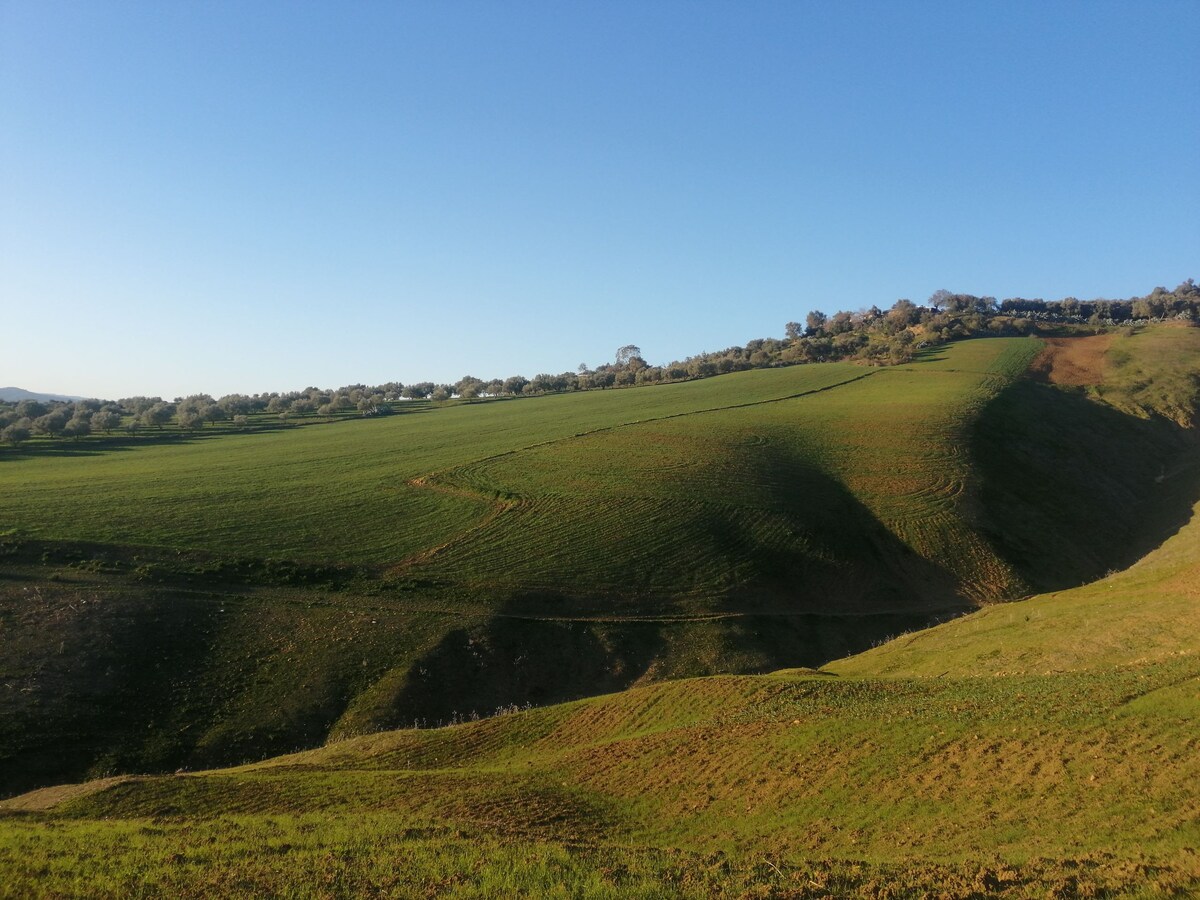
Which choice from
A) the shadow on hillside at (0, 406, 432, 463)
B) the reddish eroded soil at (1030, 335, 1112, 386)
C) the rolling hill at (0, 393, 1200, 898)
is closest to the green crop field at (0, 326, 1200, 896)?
the rolling hill at (0, 393, 1200, 898)

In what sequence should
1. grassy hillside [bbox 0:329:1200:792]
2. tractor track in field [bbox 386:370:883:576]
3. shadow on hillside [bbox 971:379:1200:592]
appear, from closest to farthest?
grassy hillside [bbox 0:329:1200:792]
tractor track in field [bbox 386:370:883:576]
shadow on hillside [bbox 971:379:1200:592]

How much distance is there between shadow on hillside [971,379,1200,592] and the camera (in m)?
56.9

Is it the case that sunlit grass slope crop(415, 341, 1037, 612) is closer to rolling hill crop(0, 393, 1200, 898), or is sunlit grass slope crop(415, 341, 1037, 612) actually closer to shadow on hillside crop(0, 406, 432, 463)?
rolling hill crop(0, 393, 1200, 898)

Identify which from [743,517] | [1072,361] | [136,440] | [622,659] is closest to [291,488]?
[622,659]

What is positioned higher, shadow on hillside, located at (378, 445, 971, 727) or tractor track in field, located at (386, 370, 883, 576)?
tractor track in field, located at (386, 370, 883, 576)

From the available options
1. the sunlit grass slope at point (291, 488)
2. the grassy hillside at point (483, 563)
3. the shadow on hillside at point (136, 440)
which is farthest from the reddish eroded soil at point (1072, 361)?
the shadow on hillside at point (136, 440)

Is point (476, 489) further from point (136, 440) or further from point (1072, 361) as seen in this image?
point (1072, 361)

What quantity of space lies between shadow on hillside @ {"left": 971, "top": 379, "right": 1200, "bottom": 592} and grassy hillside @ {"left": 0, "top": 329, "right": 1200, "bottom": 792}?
42 centimetres

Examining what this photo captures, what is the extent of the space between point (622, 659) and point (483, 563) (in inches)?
491

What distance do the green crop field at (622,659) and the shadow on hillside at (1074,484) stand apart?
48 cm

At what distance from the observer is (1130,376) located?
348ft

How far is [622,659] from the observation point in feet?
138

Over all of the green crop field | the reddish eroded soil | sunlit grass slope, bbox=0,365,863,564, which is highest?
the reddish eroded soil

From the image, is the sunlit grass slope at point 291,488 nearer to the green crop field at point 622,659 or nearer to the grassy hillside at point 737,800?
the green crop field at point 622,659
